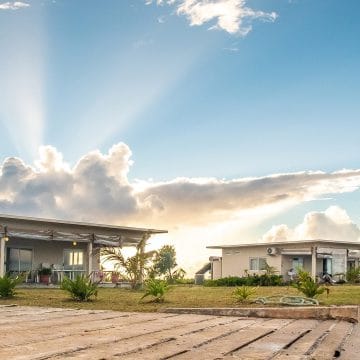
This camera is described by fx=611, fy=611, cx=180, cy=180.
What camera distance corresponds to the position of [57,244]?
32750mm

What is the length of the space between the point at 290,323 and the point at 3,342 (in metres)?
4.96

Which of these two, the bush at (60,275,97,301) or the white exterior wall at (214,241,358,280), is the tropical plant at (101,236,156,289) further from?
the white exterior wall at (214,241,358,280)

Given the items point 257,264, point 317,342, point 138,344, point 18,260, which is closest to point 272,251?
point 257,264

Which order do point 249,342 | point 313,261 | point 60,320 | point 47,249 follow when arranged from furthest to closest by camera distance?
1. point 313,261
2. point 47,249
3. point 60,320
4. point 249,342

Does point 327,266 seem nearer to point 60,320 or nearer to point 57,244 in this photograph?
point 57,244

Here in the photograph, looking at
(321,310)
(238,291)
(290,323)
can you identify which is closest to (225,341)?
(290,323)

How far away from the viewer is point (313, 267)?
38.5 metres

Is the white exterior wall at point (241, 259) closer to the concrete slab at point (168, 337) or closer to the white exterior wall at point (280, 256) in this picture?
the white exterior wall at point (280, 256)

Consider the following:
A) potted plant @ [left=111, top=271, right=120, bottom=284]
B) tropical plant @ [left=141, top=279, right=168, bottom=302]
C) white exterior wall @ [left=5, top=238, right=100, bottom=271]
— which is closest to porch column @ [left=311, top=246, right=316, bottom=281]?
potted plant @ [left=111, top=271, right=120, bottom=284]

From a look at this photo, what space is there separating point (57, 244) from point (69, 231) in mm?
1968

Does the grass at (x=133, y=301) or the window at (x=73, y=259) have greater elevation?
the window at (x=73, y=259)

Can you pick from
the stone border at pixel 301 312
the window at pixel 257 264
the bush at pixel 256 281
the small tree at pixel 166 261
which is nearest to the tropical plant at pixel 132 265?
the bush at pixel 256 281

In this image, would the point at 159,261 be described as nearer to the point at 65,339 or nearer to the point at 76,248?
the point at 76,248

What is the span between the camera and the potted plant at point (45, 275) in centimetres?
3031
